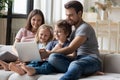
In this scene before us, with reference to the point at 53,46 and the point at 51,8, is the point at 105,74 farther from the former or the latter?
the point at 51,8

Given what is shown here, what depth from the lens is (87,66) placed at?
218cm

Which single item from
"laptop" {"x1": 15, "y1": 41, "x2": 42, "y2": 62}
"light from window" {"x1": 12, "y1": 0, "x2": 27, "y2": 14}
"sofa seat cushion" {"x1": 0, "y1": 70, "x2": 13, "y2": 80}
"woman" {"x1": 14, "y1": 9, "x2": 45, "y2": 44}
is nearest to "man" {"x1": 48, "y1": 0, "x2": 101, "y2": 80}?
"laptop" {"x1": 15, "y1": 41, "x2": 42, "y2": 62}

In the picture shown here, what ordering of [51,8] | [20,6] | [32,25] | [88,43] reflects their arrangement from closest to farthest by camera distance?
[88,43] < [32,25] < [51,8] < [20,6]

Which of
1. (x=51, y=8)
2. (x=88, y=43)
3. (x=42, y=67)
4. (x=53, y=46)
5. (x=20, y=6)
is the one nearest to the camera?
(x=42, y=67)

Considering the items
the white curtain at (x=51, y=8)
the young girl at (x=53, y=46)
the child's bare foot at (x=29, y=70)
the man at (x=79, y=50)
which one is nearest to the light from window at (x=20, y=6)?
the white curtain at (x=51, y=8)

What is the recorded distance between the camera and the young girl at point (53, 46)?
2166 mm

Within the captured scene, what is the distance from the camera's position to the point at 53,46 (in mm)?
2594

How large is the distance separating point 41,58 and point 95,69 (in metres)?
0.46

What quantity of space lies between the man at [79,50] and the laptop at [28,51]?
0.44 feet

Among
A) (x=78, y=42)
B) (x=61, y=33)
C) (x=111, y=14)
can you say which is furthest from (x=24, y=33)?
(x=111, y=14)

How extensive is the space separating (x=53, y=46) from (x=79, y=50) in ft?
1.04

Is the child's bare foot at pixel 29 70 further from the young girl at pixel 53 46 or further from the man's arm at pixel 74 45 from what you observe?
the man's arm at pixel 74 45

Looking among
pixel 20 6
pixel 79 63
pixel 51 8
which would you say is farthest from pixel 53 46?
pixel 20 6

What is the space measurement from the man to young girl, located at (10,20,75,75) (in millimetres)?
52
